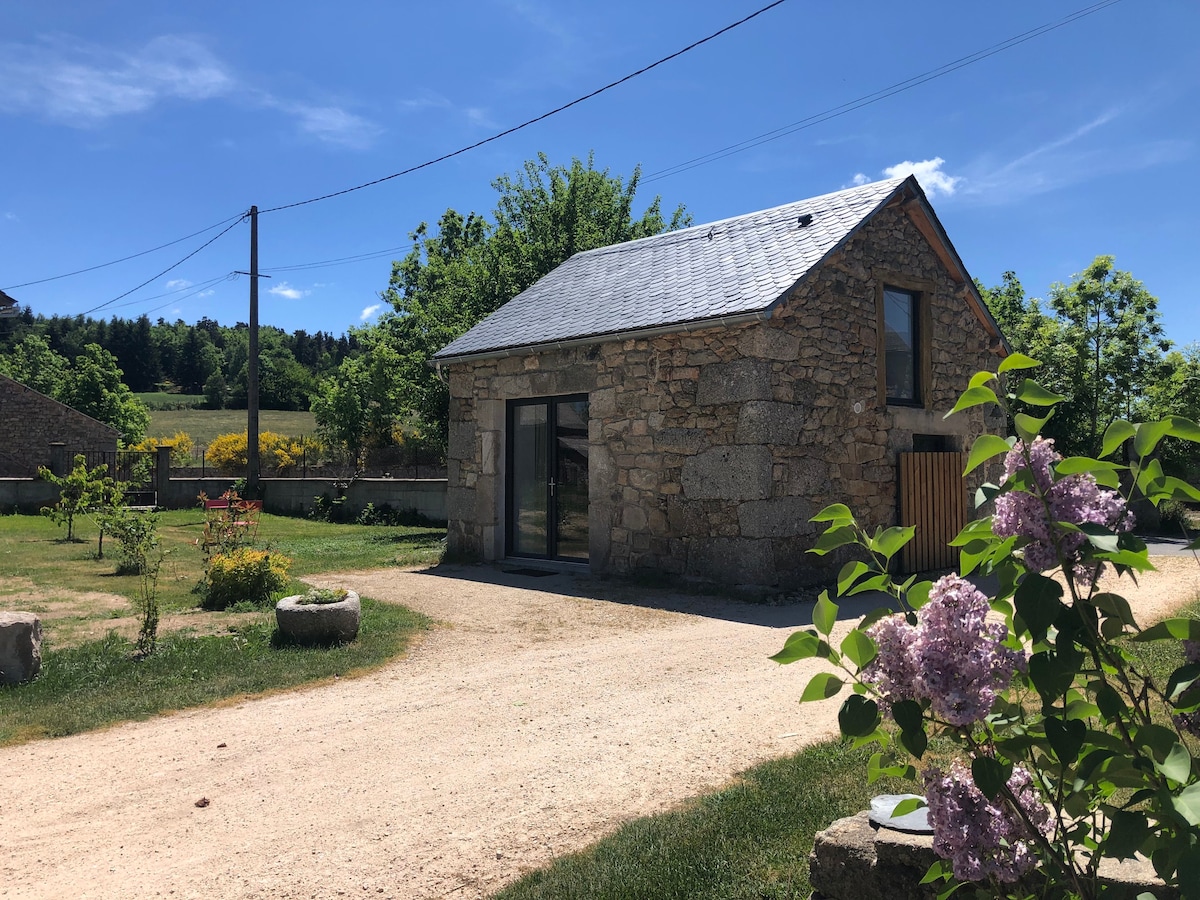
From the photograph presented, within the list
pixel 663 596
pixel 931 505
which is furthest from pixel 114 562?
pixel 931 505

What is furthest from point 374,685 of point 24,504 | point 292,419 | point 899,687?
point 292,419

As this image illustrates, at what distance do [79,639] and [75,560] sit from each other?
22.2ft

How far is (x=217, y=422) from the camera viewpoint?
6556 cm

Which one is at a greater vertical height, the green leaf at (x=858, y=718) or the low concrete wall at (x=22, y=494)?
the green leaf at (x=858, y=718)

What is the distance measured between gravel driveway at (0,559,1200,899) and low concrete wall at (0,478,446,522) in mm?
13850

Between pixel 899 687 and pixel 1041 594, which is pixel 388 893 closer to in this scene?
pixel 899 687

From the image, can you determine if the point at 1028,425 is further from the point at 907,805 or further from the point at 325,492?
the point at 325,492

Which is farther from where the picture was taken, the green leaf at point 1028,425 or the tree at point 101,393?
the tree at point 101,393

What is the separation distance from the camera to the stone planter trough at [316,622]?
6.91 metres

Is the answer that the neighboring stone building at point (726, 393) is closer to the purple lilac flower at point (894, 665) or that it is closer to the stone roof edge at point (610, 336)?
the stone roof edge at point (610, 336)

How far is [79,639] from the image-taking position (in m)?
7.12

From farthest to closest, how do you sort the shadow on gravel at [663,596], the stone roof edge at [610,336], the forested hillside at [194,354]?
the forested hillside at [194,354], the stone roof edge at [610,336], the shadow on gravel at [663,596]

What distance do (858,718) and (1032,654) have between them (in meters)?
0.34

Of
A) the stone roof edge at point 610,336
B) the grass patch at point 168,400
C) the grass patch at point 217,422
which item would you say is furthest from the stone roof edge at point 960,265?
the grass patch at point 168,400
